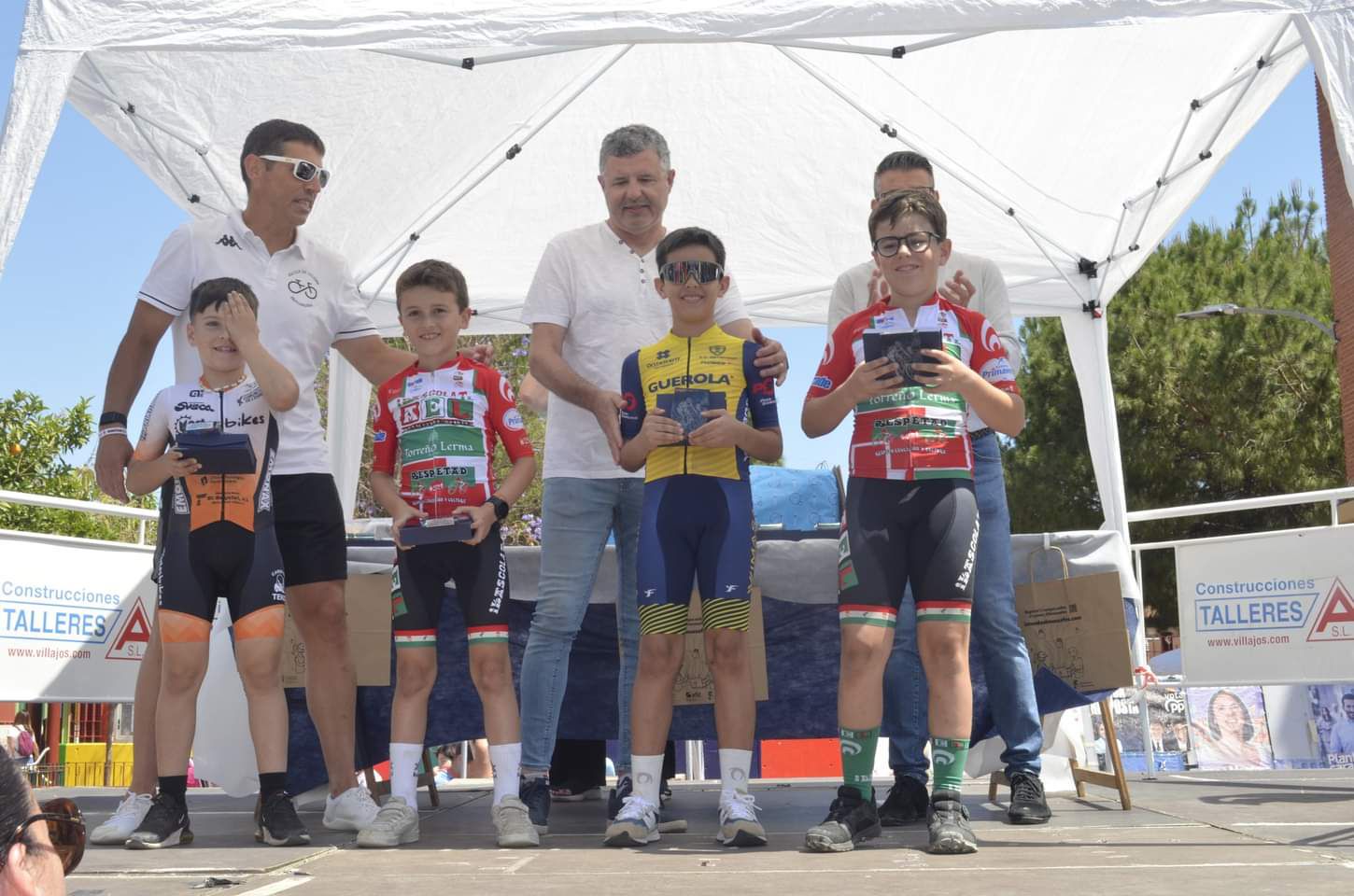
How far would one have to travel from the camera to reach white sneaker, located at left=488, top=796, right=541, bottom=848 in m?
3.72

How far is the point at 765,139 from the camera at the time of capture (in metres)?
7.89

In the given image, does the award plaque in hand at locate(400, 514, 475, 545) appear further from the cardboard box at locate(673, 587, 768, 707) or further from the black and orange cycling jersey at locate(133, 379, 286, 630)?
the cardboard box at locate(673, 587, 768, 707)

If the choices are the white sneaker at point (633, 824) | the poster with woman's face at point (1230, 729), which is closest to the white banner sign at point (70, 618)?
the white sneaker at point (633, 824)

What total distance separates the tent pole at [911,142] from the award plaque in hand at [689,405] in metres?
3.65

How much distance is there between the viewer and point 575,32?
4027 millimetres

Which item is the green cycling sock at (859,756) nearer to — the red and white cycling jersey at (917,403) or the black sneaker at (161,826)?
the red and white cycling jersey at (917,403)

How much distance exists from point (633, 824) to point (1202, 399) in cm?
2360

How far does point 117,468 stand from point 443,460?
989 millimetres

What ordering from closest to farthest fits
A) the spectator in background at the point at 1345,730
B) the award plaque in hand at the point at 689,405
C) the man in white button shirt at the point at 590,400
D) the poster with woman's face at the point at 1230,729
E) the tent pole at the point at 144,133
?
the award plaque in hand at the point at 689,405 < the man in white button shirt at the point at 590,400 < the tent pole at the point at 144,133 < the spectator in background at the point at 1345,730 < the poster with woman's face at the point at 1230,729

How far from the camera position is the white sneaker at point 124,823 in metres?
3.79

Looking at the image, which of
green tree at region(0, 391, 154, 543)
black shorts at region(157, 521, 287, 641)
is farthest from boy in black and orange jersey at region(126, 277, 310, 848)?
green tree at region(0, 391, 154, 543)

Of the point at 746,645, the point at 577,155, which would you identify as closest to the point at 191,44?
the point at 746,645

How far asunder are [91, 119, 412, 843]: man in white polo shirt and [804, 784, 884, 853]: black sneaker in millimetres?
1424

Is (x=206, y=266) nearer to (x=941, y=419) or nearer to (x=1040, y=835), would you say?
(x=941, y=419)
